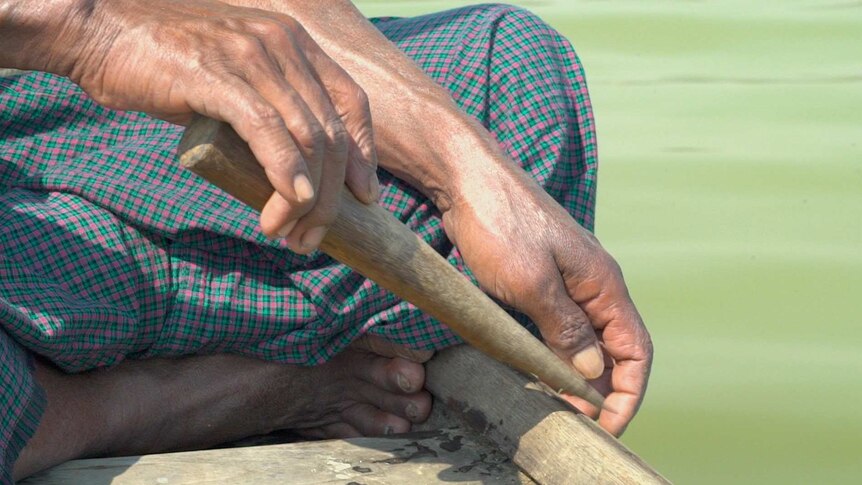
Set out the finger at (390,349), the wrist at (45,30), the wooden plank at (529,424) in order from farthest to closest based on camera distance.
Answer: the finger at (390,349) < the wooden plank at (529,424) < the wrist at (45,30)

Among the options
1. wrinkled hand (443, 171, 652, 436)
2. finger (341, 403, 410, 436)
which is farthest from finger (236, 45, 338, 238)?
finger (341, 403, 410, 436)

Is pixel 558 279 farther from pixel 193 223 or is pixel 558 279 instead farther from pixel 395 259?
pixel 193 223

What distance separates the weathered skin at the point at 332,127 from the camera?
109cm

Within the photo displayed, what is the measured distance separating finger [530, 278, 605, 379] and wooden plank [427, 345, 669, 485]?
0.06m

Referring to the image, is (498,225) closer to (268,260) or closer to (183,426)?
(268,260)

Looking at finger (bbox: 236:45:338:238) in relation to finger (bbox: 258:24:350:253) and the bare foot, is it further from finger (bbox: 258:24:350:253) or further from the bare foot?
the bare foot

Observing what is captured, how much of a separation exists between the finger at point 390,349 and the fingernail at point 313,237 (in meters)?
0.47

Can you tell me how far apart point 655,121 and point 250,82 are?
219 cm

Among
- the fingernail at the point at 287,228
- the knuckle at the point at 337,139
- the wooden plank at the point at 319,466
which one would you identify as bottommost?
the wooden plank at the point at 319,466

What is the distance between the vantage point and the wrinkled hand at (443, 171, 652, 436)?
1.42 metres

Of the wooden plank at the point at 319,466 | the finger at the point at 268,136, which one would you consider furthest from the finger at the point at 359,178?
the wooden plank at the point at 319,466

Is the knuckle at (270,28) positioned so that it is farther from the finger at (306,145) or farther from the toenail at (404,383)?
the toenail at (404,383)

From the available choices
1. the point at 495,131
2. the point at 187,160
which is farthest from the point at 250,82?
the point at 495,131

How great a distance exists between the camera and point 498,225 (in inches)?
56.1
